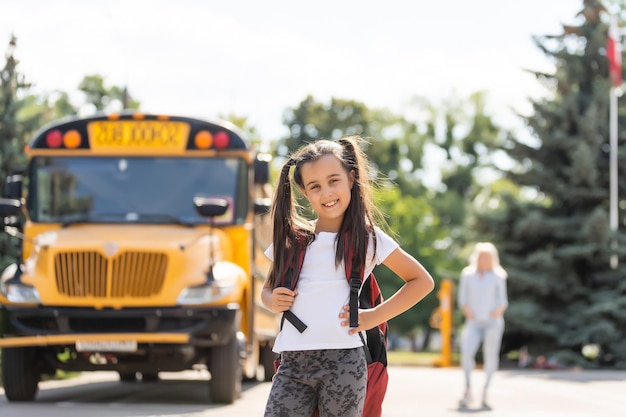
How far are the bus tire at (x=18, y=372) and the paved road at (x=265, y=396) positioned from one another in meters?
0.15

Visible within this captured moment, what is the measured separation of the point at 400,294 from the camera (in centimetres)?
450

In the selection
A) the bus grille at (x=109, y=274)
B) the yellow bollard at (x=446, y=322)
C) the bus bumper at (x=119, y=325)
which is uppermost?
the bus grille at (x=109, y=274)

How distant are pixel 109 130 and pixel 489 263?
398 centimetres

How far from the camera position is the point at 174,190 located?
485 inches

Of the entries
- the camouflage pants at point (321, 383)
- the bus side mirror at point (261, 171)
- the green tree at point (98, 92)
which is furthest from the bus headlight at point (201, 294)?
the green tree at point (98, 92)

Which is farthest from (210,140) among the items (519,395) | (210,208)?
(519,395)

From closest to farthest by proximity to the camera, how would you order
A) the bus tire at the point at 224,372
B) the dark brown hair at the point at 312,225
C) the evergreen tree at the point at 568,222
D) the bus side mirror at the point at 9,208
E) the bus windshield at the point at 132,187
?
the dark brown hair at the point at 312,225, the bus side mirror at the point at 9,208, the bus tire at the point at 224,372, the bus windshield at the point at 132,187, the evergreen tree at the point at 568,222

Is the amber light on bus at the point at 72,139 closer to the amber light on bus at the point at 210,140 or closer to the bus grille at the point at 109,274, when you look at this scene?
the amber light on bus at the point at 210,140

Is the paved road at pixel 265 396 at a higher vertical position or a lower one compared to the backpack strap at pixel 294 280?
lower

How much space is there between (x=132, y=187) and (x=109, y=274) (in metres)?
1.26

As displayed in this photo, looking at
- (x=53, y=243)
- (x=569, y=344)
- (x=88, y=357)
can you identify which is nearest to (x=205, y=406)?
(x=88, y=357)

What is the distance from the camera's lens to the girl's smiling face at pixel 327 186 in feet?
14.8

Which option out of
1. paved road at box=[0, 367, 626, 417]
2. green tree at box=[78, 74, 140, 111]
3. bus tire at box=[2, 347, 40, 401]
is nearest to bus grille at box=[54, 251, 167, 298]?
bus tire at box=[2, 347, 40, 401]

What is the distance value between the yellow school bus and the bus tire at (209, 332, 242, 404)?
0.01 m
